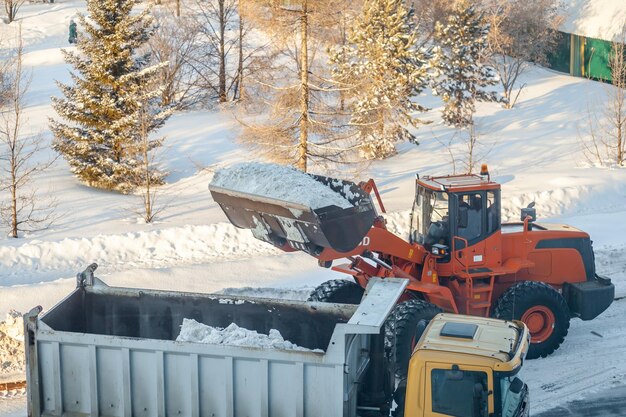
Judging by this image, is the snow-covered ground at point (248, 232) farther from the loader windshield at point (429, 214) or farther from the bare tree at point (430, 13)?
the bare tree at point (430, 13)

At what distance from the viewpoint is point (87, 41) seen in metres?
25.3

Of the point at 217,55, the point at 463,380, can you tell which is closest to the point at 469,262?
the point at 463,380

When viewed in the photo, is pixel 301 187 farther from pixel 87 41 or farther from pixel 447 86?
pixel 447 86

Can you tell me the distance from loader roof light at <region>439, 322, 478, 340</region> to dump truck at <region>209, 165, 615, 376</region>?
102 inches

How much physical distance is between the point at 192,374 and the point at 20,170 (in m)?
18.4

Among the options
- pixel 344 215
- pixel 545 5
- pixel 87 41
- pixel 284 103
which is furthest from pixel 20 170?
pixel 545 5

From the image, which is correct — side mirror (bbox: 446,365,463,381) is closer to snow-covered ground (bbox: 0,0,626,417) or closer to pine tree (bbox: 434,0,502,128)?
snow-covered ground (bbox: 0,0,626,417)

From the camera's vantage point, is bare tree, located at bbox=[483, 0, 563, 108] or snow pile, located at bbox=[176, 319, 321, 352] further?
bare tree, located at bbox=[483, 0, 563, 108]

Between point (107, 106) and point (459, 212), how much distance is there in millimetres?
14480

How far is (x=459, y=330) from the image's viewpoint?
9.12 m

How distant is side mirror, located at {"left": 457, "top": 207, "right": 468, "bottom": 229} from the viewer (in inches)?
513

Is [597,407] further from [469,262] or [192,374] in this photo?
[192,374]

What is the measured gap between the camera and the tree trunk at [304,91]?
21516 millimetres

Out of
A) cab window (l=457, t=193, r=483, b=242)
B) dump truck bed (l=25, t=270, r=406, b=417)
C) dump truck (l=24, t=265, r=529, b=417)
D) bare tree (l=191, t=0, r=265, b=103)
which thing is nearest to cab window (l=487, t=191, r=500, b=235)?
cab window (l=457, t=193, r=483, b=242)
